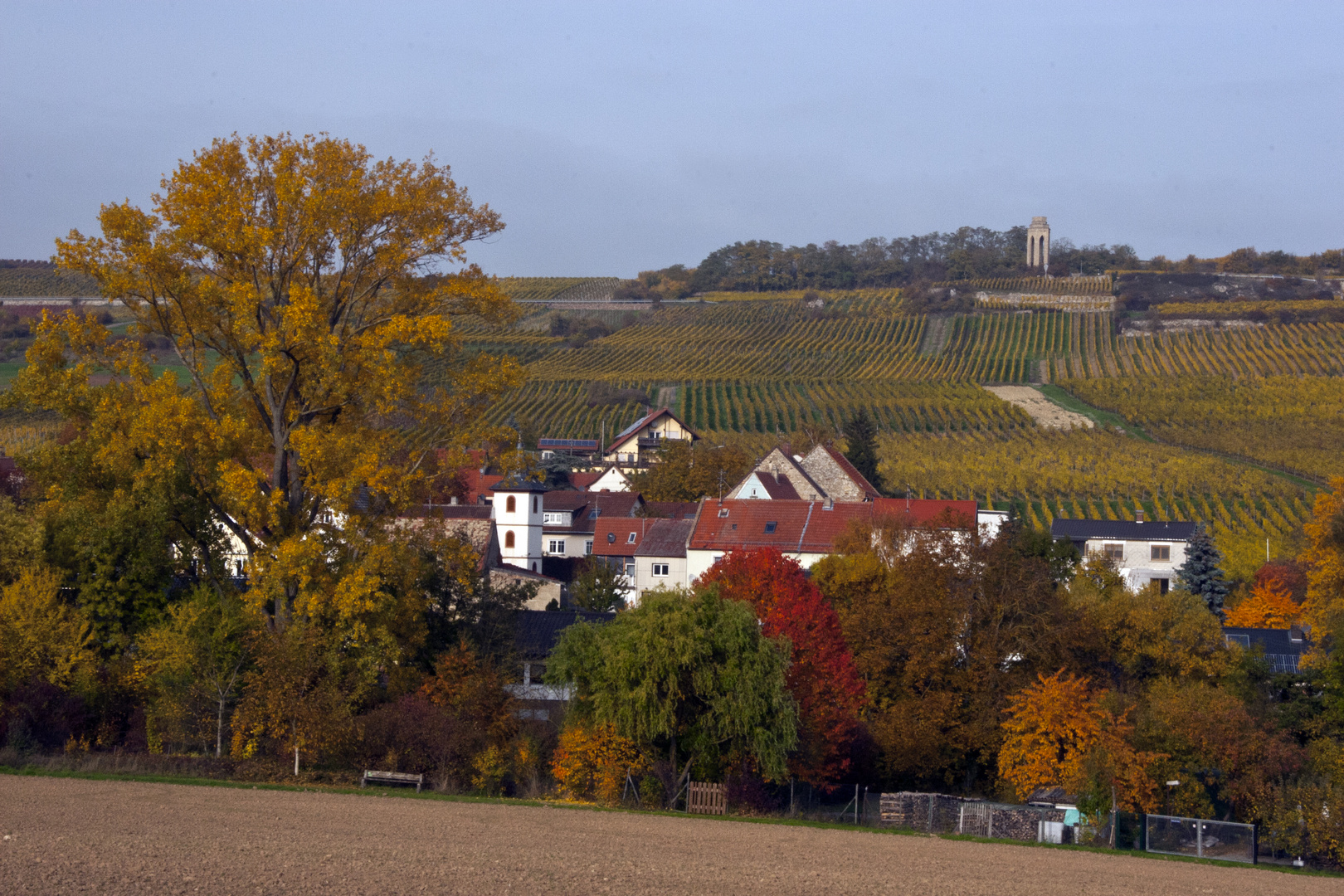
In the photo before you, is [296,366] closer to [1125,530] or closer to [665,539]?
[665,539]

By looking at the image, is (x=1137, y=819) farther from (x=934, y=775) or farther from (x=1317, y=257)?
(x=1317, y=257)

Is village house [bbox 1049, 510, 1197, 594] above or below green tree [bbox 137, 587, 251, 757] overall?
above

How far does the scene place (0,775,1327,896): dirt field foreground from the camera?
14.2 m

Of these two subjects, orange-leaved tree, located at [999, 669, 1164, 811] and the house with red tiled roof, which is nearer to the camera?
orange-leaved tree, located at [999, 669, 1164, 811]

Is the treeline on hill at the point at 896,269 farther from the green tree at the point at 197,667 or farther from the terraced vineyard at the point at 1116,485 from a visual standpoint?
the green tree at the point at 197,667

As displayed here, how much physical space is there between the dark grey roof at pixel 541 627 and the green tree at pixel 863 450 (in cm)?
3679

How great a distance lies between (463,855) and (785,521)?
143 feet

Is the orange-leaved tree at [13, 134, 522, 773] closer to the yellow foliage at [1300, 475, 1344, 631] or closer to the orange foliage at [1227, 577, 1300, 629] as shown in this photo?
the yellow foliage at [1300, 475, 1344, 631]

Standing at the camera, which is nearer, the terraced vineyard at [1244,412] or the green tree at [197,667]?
the green tree at [197,667]

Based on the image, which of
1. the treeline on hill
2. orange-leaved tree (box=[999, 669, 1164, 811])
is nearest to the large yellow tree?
orange-leaved tree (box=[999, 669, 1164, 811])

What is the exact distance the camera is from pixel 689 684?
25922 mm

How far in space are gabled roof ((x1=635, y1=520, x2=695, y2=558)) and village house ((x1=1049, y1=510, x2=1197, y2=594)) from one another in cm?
1978

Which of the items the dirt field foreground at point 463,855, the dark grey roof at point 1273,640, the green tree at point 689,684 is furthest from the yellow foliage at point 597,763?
the dark grey roof at point 1273,640

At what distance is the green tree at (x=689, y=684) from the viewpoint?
995 inches
